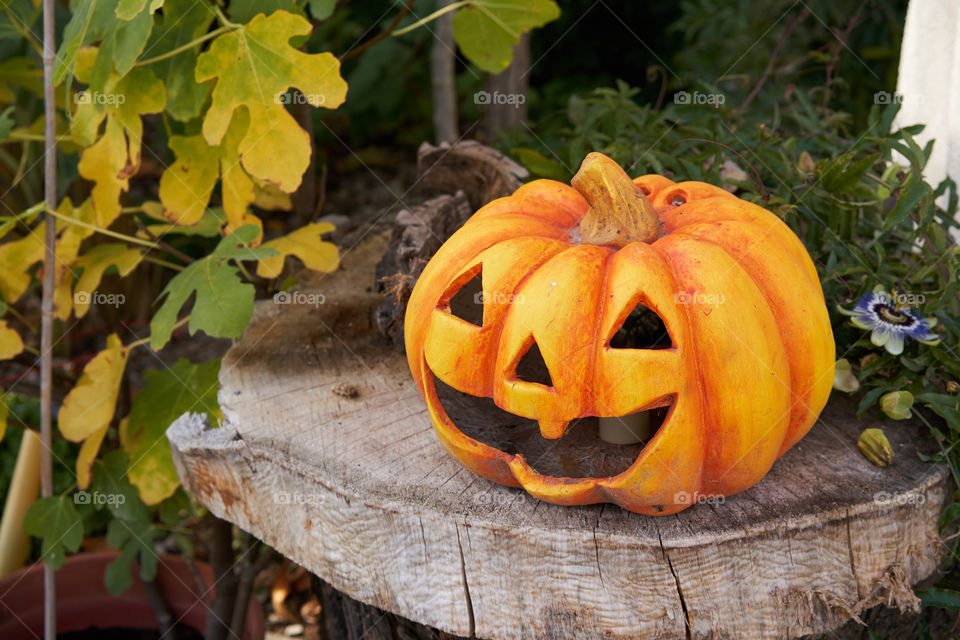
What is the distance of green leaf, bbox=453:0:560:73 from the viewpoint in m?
1.66

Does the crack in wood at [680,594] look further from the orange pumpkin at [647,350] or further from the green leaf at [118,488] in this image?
the green leaf at [118,488]

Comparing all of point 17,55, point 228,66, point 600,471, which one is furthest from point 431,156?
point 17,55

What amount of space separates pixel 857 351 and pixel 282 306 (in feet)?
3.77

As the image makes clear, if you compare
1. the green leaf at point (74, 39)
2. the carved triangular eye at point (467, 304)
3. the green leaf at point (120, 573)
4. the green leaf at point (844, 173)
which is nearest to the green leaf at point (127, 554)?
the green leaf at point (120, 573)

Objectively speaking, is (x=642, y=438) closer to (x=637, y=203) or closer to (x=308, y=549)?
(x=637, y=203)

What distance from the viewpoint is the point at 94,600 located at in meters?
2.02

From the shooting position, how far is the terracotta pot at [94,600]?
6.40 ft

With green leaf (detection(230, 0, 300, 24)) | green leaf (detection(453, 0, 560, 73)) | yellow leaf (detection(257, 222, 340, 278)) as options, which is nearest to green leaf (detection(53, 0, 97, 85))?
green leaf (detection(230, 0, 300, 24))

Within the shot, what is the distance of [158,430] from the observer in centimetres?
162

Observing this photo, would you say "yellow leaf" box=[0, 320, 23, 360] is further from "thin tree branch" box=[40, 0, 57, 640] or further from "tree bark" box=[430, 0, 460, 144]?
"tree bark" box=[430, 0, 460, 144]

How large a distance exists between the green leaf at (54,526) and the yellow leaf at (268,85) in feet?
2.73

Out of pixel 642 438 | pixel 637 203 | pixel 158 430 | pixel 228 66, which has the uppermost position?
pixel 228 66

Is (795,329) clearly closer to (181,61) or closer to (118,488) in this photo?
(181,61)

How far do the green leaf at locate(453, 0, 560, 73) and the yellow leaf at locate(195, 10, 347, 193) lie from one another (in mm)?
430
